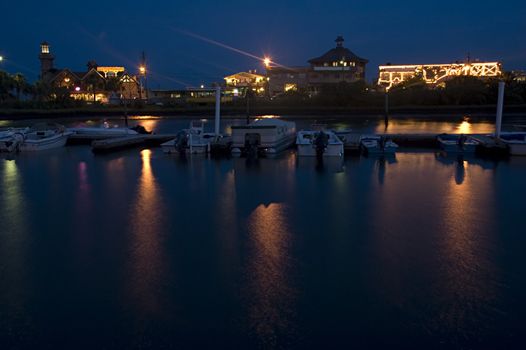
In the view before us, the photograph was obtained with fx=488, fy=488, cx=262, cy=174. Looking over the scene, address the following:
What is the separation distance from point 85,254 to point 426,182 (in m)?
14.9

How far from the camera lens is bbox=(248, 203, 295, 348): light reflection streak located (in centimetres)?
820

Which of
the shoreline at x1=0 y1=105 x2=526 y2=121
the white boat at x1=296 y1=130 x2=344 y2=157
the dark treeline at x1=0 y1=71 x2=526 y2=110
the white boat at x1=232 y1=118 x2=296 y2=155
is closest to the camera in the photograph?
the white boat at x1=296 y1=130 x2=344 y2=157

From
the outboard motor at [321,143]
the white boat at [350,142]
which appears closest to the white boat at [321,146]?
the outboard motor at [321,143]

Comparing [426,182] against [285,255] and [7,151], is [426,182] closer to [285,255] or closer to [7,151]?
[285,255]

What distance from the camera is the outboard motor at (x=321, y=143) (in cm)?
2809

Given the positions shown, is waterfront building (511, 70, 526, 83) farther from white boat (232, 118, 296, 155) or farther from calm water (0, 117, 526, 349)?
Result: calm water (0, 117, 526, 349)

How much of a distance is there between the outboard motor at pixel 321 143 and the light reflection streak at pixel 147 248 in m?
10.9

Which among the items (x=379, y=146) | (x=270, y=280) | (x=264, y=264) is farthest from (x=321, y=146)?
(x=270, y=280)

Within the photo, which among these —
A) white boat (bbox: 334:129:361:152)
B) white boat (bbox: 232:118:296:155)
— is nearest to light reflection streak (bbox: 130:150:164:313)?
white boat (bbox: 232:118:296:155)

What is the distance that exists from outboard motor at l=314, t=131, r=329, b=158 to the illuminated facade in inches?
2981

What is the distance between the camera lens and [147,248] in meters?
12.4

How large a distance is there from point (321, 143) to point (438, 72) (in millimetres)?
86177

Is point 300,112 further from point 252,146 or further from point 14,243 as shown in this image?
point 14,243

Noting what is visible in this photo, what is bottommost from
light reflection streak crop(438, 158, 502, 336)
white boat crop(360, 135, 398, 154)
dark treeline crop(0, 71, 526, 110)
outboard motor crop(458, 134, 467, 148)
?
light reflection streak crop(438, 158, 502, 336)
